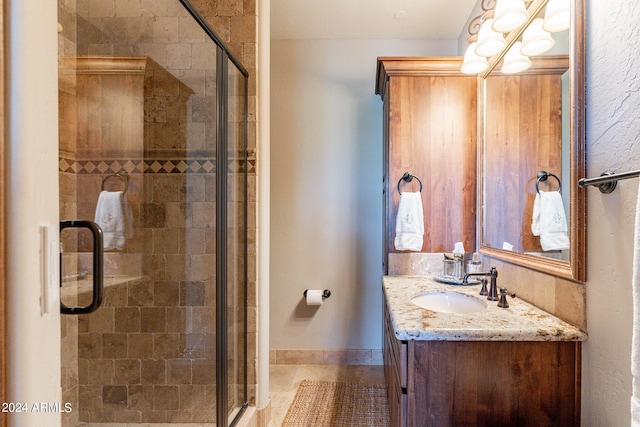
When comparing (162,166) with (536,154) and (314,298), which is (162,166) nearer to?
(314,298)

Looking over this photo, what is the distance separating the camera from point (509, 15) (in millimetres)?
1303

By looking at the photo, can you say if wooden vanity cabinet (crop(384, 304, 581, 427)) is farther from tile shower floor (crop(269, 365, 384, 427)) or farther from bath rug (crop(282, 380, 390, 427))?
tile shower floor (crop(269, 365, 384, 427))

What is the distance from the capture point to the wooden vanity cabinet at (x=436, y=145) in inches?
77.0

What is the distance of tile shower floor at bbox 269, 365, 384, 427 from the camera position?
6.70 feet

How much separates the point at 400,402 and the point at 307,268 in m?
1.45

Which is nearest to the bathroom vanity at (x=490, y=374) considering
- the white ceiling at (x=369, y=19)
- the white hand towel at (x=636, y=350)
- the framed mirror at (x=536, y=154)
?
the framed mirror at (x=536, y=154)

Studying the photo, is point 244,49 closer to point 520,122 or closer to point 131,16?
point 131,16

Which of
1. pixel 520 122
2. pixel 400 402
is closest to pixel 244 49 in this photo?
pixel 520 122

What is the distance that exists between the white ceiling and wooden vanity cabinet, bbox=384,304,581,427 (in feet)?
7.01

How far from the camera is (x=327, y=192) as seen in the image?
2.42 m

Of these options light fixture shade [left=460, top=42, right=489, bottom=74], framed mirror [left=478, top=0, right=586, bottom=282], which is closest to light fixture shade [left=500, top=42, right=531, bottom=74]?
framed mirror [left=478, top=0, right=586, bottom=282]

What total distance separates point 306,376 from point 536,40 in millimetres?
2449

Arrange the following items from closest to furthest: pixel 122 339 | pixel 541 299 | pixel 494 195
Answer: pixel 541 299 < pixel 122 339 < pixel 494 195

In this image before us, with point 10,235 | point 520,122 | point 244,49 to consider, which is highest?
point 244,49
